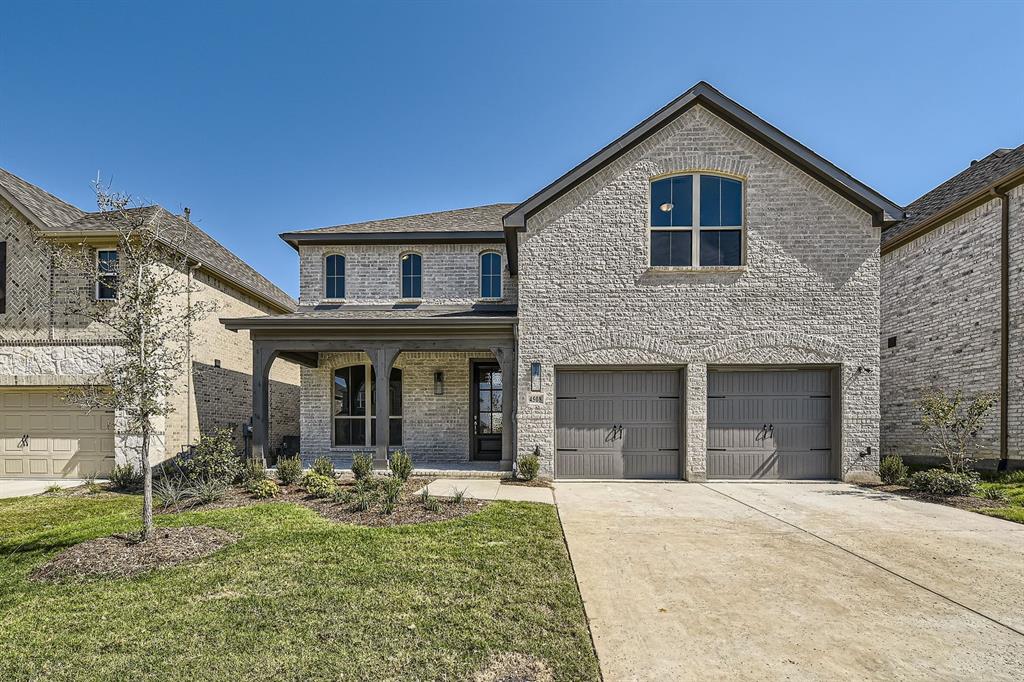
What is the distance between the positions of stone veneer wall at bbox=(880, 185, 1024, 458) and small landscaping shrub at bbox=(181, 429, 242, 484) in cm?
1598

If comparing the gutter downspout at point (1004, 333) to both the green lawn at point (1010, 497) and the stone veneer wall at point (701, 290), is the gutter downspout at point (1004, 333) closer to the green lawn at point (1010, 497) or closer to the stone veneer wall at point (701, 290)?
the green lawn at point (1010, 497)

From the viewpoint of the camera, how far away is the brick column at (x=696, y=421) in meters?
10.5

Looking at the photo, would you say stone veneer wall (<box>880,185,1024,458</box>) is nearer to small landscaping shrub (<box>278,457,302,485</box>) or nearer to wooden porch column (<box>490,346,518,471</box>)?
wooden porch column (<box>490,346,518,471</box>)

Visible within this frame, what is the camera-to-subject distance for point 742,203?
35.6 feet

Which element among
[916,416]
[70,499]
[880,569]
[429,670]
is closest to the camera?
[429,670]

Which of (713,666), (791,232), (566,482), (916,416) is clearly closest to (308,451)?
(566,482)

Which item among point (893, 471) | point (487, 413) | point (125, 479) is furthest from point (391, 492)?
point (893, 471)

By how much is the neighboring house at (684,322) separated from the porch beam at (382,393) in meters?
0.04

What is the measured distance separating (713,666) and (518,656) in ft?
4.35

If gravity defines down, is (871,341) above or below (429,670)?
above

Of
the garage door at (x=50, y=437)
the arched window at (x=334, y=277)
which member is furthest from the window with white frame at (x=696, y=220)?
the garage door at (x=50, y=437)

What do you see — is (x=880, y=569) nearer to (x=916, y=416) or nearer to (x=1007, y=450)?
(x=1007, y=450)

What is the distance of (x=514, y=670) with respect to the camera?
3230mm

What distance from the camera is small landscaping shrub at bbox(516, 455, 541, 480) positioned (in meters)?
10.1
